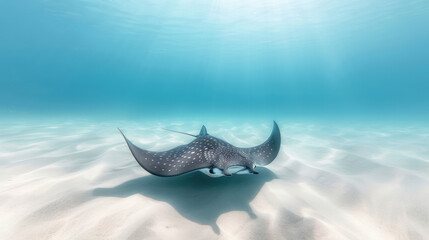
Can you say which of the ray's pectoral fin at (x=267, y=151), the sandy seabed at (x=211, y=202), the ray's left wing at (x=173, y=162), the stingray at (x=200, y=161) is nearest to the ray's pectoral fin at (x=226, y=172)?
the stingray at (x=200, y=161)

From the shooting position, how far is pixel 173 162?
2.71 m

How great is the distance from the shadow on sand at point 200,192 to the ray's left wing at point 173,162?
0.55 meters

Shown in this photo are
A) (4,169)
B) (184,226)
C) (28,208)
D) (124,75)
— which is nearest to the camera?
(184,226)

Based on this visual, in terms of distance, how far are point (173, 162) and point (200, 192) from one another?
2.46ft

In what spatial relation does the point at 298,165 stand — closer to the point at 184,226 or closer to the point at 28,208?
the point at 184,226

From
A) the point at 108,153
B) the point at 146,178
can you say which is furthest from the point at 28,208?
the point at 108,153

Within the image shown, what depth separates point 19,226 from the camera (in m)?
2.07

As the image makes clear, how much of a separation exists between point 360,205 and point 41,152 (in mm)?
7643

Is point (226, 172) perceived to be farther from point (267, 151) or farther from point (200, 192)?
point (267, 151)

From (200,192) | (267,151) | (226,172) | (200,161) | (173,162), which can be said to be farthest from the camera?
(267,151)

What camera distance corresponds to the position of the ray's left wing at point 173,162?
8.13 ft

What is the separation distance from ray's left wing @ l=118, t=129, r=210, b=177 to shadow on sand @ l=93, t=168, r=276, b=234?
0.55 metres

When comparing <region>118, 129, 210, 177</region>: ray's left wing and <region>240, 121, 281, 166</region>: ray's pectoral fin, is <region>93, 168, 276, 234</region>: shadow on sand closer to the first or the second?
<region>240, 121, 281, 166</region>: ray's pectoral fin

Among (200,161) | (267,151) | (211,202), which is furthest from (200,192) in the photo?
(267,151)
